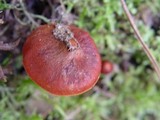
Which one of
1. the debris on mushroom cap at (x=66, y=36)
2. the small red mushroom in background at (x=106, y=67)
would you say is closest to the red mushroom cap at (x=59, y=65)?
the debris on mushroom cap at (x=66, y=36)

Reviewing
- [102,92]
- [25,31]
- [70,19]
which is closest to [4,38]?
[25,31]

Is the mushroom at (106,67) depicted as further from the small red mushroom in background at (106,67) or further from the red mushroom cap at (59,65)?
the red mushroom cap at (59,65)

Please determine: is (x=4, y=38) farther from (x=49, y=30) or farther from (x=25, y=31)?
(x=49, y=30)

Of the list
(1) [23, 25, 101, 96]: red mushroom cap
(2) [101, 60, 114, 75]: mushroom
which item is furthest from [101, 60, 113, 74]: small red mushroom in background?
(1) [23, 25, 101, 96]: red mushroom cap

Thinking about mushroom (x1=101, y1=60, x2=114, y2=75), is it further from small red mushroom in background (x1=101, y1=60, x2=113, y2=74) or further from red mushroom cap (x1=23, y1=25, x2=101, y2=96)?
red mushroom cap (x1=23, y1=25, x2=101, y2=96)

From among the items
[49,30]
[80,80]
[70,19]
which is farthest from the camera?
[70,19]

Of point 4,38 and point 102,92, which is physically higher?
point 4,38

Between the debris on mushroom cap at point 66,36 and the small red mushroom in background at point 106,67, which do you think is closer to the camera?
the debris on mushroom cap at point 66,36

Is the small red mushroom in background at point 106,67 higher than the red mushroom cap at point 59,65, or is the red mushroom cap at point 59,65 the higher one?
the red mushroom cap at point 59,65
